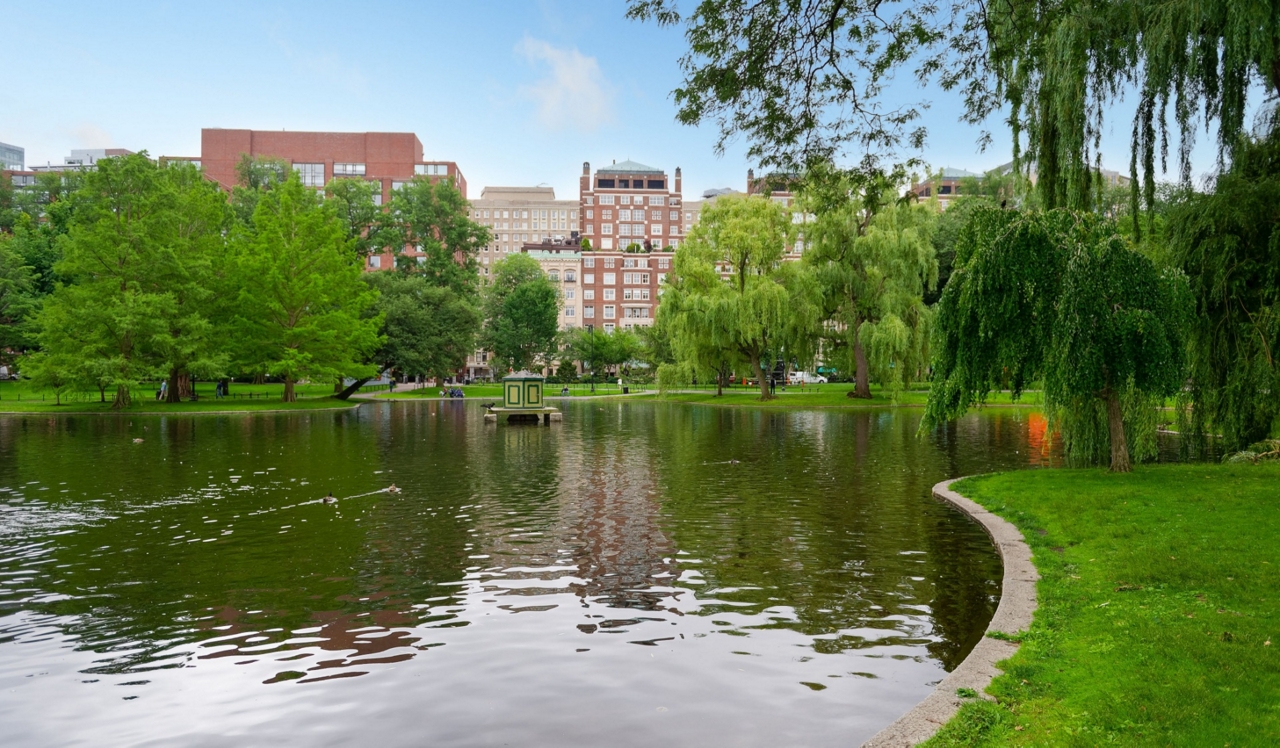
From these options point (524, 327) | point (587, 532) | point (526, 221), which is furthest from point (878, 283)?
point (526, 221)

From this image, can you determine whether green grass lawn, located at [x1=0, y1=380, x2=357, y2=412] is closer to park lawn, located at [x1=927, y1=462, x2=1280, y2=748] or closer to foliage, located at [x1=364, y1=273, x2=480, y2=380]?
foliage, located at [x1=364, y1=273, x2=480, y2=380]

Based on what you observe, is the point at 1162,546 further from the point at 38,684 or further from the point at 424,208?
the point at 424,208

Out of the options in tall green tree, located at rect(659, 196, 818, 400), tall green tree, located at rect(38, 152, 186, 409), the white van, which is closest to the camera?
tall green tree, located at rect(38, 152, 186, 409)

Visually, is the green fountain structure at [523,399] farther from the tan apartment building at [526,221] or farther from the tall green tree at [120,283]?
the tan apartment building at [526,221]

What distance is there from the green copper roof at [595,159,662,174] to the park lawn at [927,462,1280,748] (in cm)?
14446

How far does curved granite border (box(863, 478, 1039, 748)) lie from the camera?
5.51m

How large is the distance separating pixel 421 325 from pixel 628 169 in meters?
→ 96.0

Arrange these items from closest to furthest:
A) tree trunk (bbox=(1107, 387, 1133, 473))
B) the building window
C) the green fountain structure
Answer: tree trunk (bbox=(1107, 387, 1133, 473)) → the green fountain structure → the building window

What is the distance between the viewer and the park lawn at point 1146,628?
543cm

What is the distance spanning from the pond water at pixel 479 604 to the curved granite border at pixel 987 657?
322 mm

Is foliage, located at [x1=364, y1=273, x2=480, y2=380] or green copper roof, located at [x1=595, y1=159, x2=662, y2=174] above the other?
green copper roof, located at [x1=595, y1=159, x2=662, y2=174]

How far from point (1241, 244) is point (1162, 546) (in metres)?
9.82

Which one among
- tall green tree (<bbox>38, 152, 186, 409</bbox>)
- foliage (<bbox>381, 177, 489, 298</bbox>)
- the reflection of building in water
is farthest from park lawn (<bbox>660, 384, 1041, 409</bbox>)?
tall green tree (<bbox>38, 152, 186, 409</bbox>)

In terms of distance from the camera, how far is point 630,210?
5935 inches
